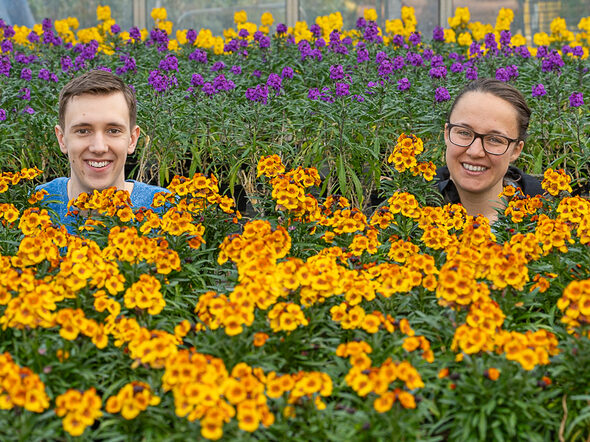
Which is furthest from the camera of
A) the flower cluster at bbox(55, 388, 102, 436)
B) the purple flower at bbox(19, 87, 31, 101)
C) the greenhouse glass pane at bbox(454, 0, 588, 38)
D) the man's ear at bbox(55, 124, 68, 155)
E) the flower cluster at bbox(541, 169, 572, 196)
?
the greenhouse glass pane at bbox(454, 0, 588, 38)

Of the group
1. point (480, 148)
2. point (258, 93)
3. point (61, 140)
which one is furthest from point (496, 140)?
point (61, 140)

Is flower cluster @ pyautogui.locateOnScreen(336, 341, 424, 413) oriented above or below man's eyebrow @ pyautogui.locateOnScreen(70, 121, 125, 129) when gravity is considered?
below

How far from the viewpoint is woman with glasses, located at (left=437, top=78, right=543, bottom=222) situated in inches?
151

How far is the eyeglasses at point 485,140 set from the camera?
3.83 m

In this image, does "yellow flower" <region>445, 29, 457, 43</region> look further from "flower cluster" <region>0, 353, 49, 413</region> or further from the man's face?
"flower cluster" <region>0, 353, 49, 413</region>

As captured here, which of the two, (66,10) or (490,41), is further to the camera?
(66,10)

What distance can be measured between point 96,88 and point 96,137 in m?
0.25

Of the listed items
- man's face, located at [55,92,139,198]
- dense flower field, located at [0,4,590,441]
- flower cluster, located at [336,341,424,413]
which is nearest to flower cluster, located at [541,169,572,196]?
dense flower field, located at [0,4,590,441]

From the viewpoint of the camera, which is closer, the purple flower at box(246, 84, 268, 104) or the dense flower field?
the dense flower field

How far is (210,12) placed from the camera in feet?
32.7

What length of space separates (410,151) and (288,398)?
1653mm

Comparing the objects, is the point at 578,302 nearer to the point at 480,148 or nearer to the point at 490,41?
the point at 480,148

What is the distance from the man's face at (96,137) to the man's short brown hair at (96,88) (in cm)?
3

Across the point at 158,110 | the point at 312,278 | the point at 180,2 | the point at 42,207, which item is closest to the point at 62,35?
the point at 180,2
